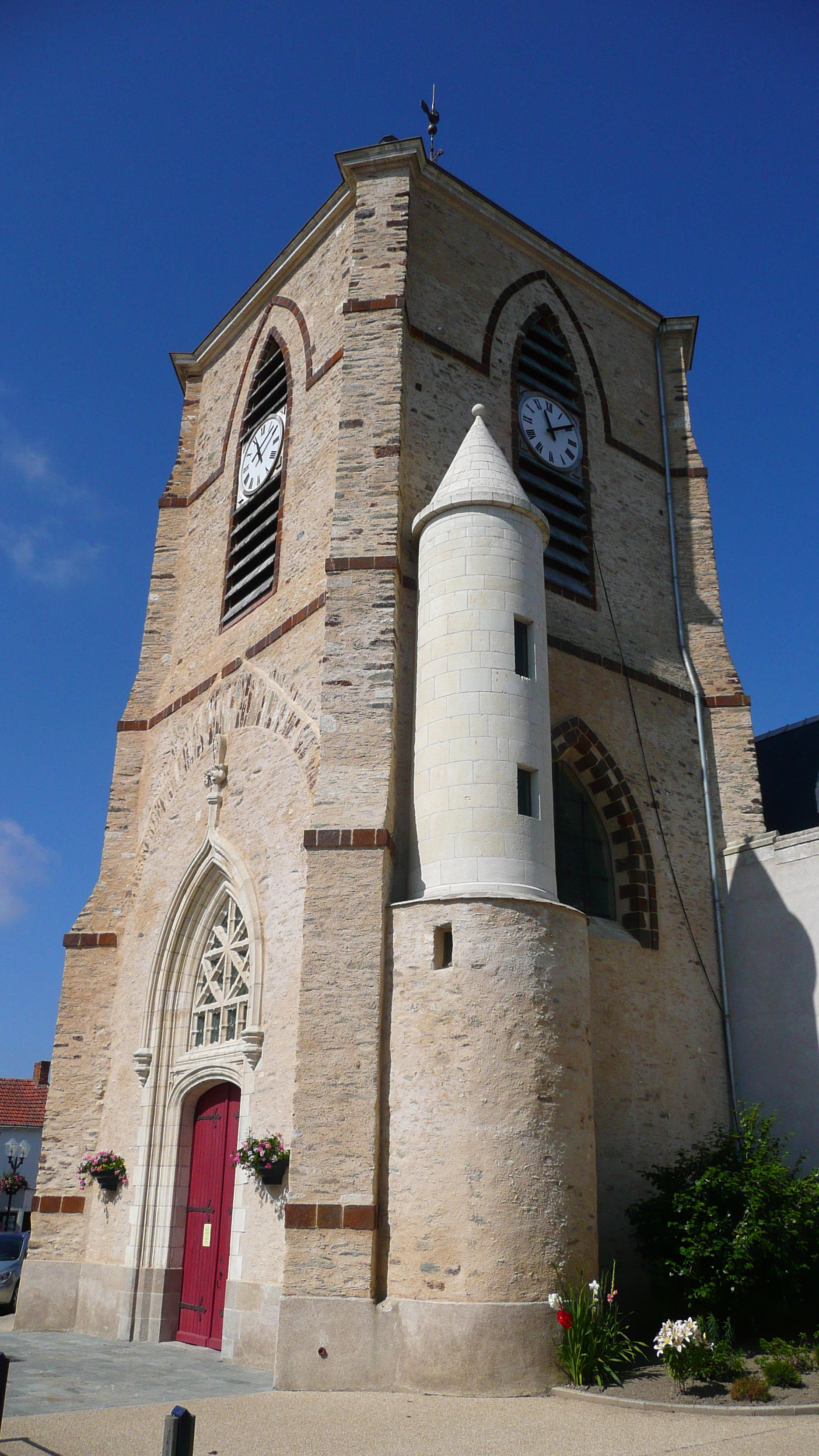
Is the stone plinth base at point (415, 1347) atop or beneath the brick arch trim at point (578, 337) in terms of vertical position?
beneath

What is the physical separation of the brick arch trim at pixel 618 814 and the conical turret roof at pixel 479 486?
2374mm

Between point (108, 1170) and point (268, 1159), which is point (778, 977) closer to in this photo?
point (268, 1159)

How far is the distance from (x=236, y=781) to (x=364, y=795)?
9.27ft

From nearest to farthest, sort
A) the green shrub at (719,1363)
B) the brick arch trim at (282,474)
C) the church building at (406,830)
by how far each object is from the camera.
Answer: the green shrub at (719,1363) → the church building at (406,830) → the brick arch trim at (282,474)

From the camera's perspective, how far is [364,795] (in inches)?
408

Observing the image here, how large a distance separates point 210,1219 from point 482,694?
633cm

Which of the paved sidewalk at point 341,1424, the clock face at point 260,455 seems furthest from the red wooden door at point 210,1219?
the clock face at point 260,455

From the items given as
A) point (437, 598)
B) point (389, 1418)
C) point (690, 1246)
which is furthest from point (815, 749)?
point (389, 1418)

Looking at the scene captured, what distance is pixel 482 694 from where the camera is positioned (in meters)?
10.5

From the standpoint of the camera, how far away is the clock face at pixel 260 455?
14.8 meters

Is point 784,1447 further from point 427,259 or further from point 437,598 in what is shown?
point 427,259

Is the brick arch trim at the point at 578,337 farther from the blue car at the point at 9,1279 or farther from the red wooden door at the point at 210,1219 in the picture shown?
the blue car at the point at 9,1279

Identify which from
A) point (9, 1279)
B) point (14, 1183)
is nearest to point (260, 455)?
point (9, 1279)

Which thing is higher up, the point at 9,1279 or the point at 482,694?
the point at 482,694
